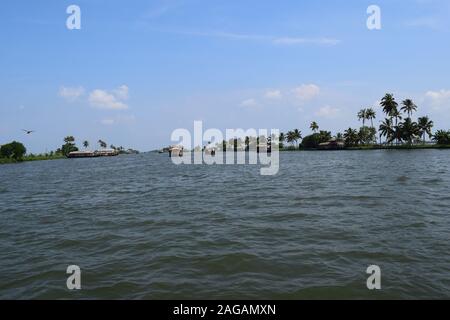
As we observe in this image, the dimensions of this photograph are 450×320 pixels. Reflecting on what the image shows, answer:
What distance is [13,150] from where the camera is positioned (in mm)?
146125

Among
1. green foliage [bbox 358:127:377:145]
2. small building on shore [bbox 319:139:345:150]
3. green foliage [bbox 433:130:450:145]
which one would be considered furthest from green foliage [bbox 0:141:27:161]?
green foliage [bbox 433:130:450:145]

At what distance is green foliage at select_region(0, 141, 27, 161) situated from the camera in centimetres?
14438

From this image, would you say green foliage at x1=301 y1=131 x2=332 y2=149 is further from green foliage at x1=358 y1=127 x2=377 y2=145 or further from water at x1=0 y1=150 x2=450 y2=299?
water at x1=0 y1=150 x2=450 y2=299

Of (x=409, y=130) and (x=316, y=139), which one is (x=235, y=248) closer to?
(x=409, y=130)

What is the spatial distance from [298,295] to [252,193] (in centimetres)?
1793

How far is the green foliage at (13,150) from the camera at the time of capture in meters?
144

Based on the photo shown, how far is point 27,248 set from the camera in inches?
530

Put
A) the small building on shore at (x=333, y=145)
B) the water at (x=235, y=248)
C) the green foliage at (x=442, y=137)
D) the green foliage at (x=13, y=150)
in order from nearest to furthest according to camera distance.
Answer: the water at (x=235, y=248)
the green foliage at (x=442, y=137)
the green foliage at (x=13, y=150)
the small building on shore at (x=333, y=145)

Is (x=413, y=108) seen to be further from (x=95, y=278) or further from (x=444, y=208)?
(x=95, y=278)

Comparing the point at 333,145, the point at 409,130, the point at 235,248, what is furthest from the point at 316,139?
the point at 235,248

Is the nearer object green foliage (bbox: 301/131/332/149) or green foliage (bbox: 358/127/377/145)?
green foliage (bbox: 358/127/377/145)

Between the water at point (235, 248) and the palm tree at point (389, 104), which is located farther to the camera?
the palm tree at point (389, 104)

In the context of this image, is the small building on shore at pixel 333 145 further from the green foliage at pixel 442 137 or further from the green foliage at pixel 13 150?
the green foliage at pixel 13 150

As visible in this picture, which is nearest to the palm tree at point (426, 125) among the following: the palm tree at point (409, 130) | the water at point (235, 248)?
the palm tree at point (409, 130)
